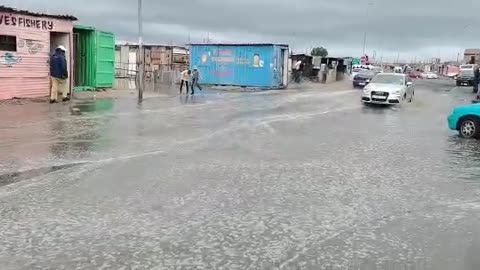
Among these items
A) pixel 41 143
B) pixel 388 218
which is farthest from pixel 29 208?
pixel 41 143

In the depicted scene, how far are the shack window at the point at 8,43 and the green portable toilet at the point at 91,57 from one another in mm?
4556

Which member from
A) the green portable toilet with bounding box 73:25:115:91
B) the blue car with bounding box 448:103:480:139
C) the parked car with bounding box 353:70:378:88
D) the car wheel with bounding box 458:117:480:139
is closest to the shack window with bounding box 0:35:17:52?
the green portable toilet with bounding box 73:25:115:91

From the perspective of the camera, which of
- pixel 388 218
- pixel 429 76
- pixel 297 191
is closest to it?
pixel 388 218

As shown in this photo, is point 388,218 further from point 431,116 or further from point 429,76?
point 429,76

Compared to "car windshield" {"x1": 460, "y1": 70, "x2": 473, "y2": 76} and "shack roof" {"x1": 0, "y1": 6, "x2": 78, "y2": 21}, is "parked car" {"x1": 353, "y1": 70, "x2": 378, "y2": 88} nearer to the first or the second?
"car windshield" {"x1": 460, "y1": 70, "x2": 473, "y2": 76}

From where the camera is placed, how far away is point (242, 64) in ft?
123

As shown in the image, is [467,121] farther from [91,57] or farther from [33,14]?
[91,57]

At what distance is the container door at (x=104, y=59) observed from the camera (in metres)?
25.3

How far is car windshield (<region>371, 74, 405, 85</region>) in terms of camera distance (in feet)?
82.5

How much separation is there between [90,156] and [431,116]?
1393 centimetres

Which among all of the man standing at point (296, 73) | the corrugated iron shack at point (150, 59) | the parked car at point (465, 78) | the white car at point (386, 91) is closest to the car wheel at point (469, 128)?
the white car at point (386, 91)

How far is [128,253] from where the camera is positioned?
4840 mm

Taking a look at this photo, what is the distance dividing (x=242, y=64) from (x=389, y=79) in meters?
13.9

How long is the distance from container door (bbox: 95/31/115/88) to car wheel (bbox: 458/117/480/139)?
1654 cm
